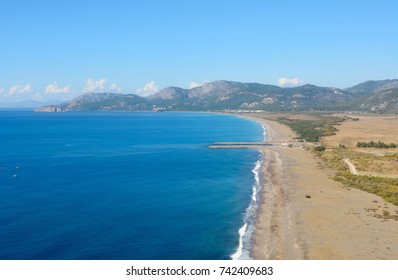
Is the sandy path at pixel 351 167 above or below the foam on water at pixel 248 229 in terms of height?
above

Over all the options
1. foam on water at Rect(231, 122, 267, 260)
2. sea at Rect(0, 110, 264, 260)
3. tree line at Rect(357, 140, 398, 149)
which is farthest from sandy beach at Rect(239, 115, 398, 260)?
tree line at Rect(357, 140, 398, 149)

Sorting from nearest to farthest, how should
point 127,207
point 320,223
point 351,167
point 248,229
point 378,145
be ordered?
point 248,229
point 320,223
point 127,207
point 351,167
point 378,145

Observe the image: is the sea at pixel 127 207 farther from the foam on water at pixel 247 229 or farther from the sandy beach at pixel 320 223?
the sandy beach at pixel 320 223

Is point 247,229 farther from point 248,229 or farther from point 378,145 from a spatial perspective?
point 378,145

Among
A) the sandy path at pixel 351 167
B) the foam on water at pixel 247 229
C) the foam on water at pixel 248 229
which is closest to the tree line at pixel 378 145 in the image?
the sandy path at pixel 351 167

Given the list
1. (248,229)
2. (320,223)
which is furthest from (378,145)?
(248,229)

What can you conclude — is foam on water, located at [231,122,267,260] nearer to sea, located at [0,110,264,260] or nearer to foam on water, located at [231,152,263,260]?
foam on water, located at [231,152,263,260]

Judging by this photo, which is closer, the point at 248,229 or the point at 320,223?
the point at 248,229

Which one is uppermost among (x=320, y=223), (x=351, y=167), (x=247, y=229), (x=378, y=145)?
(x=378, y=145)

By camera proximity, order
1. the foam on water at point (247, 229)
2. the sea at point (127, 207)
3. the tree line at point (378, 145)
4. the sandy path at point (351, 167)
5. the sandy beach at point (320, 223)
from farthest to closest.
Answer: the tree line at point (378, 145), the sandy path at point (351, 167), the sea at point (127, 207), the sandy beach at point (320, 223), the foam on water at point (247, 229)
